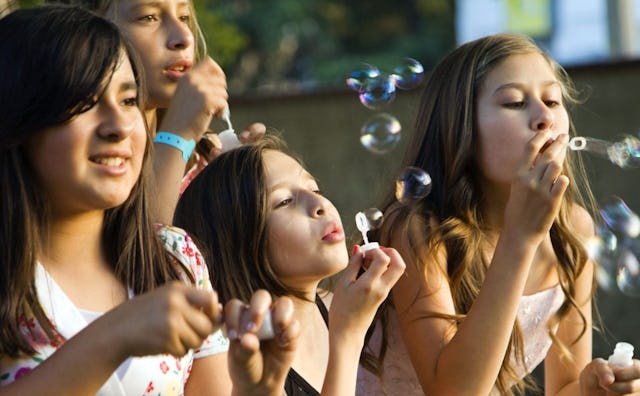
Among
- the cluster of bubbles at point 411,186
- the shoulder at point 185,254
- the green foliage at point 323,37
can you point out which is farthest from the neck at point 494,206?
the green foliage at point 323,37

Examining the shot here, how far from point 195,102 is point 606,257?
1.04 meters

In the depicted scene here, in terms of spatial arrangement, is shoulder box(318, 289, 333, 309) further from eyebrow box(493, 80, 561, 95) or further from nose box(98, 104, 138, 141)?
nose box(98, 104, 138, 141)

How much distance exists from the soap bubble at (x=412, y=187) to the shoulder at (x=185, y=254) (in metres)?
0.69

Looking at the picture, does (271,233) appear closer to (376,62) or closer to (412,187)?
(412,187)

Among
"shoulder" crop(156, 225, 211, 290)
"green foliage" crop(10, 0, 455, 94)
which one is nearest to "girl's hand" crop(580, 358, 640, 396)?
"shoulder" crop(156, 225, 211, 290)

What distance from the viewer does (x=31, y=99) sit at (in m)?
2.05

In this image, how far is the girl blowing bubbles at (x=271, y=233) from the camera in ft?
8.43

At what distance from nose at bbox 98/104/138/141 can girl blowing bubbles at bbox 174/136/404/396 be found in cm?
56

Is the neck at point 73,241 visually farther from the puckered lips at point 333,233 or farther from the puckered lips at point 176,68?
the puckered lips at point 176,68

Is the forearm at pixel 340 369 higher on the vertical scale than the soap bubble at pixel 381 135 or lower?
higher

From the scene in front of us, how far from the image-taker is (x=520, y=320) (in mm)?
3078

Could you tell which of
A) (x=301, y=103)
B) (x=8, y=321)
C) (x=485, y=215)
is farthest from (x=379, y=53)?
(x=8, y=321)

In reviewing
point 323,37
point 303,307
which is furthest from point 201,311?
point 323,37

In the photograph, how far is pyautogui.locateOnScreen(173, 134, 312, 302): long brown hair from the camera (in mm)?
2623
